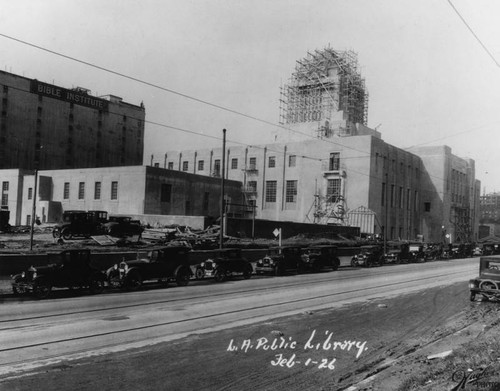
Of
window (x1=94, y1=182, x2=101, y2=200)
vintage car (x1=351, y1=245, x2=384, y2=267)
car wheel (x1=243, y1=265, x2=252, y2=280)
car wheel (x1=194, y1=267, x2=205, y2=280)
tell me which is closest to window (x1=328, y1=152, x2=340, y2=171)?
vintage car (x1=351, y1=245, x2=384, y2=267)

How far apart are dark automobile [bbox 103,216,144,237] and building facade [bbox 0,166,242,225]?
50.0 ft

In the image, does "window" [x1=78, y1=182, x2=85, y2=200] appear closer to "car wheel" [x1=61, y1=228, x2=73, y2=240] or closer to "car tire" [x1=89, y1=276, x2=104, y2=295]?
"car wheel" [x1=61, y1=228, x2=73, y2=240]

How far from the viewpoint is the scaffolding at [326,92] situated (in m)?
71.4

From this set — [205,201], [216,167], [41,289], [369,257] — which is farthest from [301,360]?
[216,167]

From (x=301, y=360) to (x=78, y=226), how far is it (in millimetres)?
28197

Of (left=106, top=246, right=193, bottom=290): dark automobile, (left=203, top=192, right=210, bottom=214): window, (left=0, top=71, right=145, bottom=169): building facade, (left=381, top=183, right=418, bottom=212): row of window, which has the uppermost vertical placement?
(left=0, top=71, right=145, bottom=169): building facade

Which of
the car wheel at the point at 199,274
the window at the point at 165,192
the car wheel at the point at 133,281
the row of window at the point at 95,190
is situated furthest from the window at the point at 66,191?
the car wheel at the point at 133,281

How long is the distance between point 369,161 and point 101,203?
32.9 metres

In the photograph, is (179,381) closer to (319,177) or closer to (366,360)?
(366,360)

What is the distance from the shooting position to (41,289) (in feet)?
48.5

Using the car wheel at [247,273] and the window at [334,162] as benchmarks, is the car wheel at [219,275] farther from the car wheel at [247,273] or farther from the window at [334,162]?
the window at [334,162]

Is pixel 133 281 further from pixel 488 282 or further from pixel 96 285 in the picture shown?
pixel 488 282

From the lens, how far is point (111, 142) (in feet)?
300

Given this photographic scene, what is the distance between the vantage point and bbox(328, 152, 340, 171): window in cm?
6106
